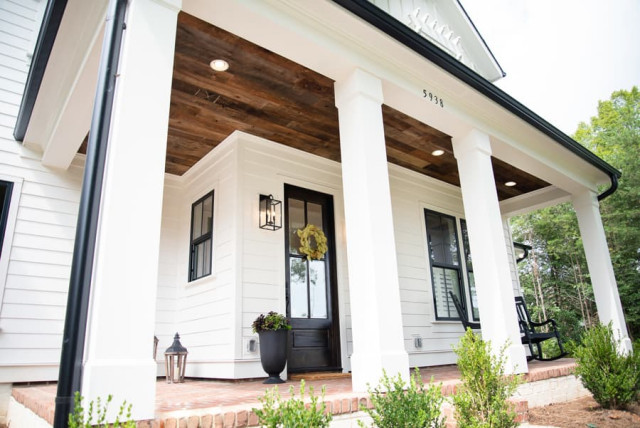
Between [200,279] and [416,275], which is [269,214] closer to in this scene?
[200,279]

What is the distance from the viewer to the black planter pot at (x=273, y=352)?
404 centimetres

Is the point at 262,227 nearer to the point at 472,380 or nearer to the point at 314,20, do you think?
the point at 314,20

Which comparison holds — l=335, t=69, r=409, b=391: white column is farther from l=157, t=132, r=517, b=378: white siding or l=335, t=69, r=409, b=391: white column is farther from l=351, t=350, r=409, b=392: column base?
l=157, t=132, r=517, b=378: white siding

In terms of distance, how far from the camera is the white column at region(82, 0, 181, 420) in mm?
1790

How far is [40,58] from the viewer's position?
3465 mm

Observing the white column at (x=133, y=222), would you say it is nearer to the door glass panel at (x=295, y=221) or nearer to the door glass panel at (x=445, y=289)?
the door glass panel at (x=295, y=221)

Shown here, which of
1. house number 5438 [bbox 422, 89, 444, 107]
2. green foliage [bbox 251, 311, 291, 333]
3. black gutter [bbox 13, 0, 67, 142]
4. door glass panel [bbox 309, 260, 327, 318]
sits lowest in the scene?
green foliage [bbox 251, 311, 291, 333]

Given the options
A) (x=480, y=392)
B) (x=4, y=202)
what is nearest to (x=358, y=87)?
(x=480, y=392)

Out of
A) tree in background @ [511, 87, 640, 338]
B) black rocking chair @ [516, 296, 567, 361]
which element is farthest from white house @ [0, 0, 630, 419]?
tree in background @ [511, 87, 640, 338]

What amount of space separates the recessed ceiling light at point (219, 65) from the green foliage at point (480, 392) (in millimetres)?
2763

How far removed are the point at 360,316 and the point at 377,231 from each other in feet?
1.99

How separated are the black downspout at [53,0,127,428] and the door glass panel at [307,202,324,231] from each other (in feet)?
11.1

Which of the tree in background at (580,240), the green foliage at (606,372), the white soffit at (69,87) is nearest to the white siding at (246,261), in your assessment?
the white soffit at (69,87)

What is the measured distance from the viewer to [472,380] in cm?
263
